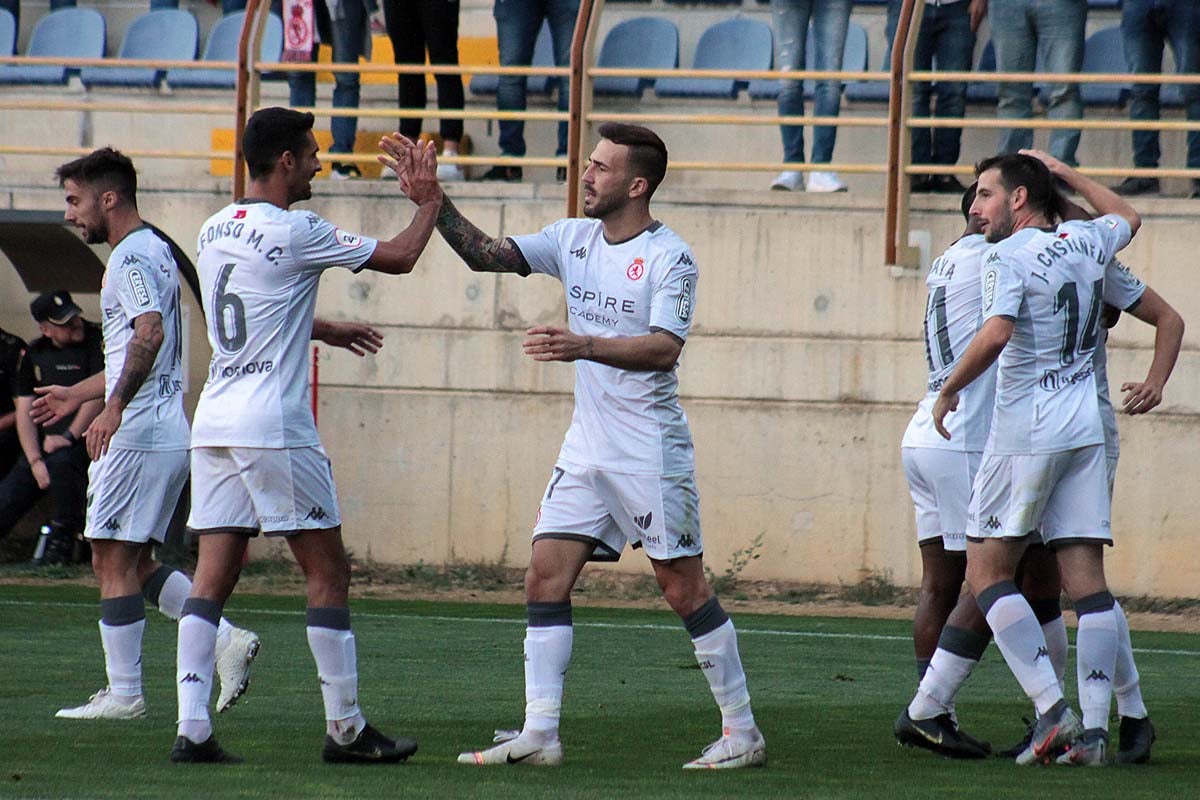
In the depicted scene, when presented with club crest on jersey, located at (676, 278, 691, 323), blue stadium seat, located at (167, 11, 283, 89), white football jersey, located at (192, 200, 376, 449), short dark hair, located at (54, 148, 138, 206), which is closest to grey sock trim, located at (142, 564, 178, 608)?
A: short dark hair, located at (54, 148, 138, 206)

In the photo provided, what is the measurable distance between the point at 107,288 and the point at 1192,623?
26.1 ft

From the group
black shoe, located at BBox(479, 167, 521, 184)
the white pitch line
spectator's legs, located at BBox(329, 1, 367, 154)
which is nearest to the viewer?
the white pitch line

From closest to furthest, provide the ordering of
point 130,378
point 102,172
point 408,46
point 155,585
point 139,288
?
point 130,378 → point 139,288 → point 102,172 → point 155,585 → point 408,46

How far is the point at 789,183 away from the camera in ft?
45.5

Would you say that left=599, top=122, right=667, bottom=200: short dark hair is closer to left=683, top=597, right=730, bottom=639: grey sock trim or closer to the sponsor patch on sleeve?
left=683, top=597, right=730, bottom=639: grey sock trim

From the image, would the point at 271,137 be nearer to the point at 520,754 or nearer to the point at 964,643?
the point at 520,754

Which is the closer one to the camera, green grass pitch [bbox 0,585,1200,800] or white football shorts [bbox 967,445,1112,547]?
green grass pitch [bbox 0,585,1200,800]

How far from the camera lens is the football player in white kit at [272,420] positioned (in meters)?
6.14

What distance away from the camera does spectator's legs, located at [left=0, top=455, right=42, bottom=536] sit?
14.3 metres

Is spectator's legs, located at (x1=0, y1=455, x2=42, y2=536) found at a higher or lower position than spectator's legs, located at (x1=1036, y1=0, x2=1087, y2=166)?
lower

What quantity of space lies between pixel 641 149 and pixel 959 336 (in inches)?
62.2

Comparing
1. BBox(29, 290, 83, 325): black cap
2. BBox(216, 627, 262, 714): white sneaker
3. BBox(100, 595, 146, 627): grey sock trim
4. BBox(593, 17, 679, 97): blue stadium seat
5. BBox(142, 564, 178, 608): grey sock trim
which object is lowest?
BBox(216, 627, 262, 714): white sneaker

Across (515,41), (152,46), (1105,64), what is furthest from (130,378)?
(152,46)

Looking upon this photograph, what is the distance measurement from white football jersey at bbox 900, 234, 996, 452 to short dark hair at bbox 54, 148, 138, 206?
3.13 meters
